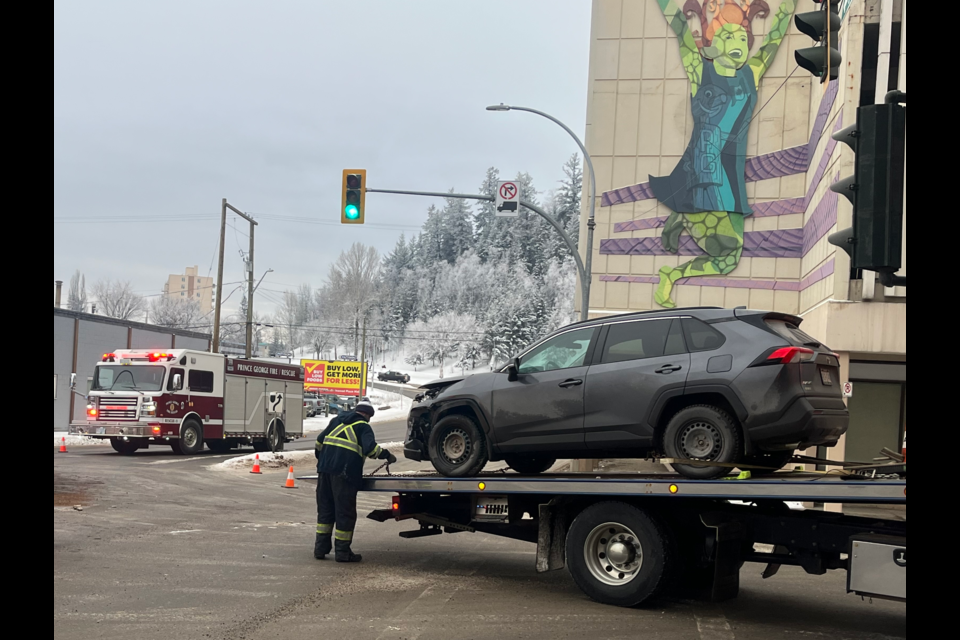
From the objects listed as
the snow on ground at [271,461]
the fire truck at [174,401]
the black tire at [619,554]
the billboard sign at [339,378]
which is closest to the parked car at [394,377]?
the billboard sign at [339,378]

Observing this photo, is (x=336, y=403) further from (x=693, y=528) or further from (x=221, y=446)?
Answer: (x=693, y=528)

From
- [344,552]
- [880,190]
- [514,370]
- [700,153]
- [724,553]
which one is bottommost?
[344,552]

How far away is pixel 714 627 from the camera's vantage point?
727cm

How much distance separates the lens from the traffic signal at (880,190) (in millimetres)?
4102

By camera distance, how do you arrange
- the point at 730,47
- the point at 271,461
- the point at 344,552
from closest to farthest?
the point at 344,552, the point at 271,461, the point at 730,47

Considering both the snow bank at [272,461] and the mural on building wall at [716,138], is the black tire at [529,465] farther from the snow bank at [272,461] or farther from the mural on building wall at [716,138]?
the mural on building wall at [716,138]

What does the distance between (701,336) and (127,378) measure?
830 inches

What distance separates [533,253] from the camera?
13388 cm

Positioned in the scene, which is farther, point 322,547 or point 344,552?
point 322,547

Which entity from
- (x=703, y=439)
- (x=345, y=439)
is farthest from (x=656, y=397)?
(x=345, y=439)

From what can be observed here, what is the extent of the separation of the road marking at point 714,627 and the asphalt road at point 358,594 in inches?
0.7
